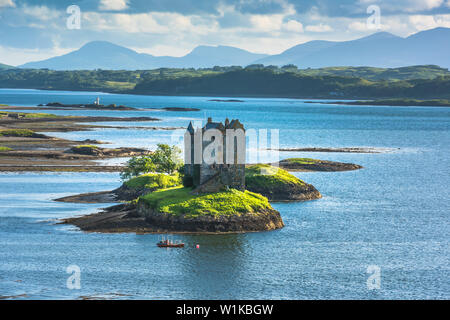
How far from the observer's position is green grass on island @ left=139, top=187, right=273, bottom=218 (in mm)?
68812

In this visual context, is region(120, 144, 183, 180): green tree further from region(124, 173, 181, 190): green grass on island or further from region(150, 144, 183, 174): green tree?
region(124, 173, 181, 190): green grass on island

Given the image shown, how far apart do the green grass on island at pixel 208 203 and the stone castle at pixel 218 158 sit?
1.10 metres

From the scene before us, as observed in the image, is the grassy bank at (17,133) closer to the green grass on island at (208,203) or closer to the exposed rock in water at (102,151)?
the exposed rock in water at (102,151)

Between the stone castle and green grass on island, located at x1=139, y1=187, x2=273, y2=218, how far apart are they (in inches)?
43.3

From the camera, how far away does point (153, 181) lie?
8556 centimetres

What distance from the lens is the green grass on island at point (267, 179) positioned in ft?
292

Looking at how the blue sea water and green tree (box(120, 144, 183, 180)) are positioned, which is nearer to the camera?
the blue sea water

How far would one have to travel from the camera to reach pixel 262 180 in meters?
89.6

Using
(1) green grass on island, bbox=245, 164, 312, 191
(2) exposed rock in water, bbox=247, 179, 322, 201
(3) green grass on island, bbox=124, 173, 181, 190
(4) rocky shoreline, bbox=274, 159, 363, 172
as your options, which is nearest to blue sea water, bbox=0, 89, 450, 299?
(2) exposed rock in water, bbox=247, 179, 322, 201

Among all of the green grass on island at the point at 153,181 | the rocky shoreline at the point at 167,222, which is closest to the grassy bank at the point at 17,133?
the green grass on island at the point at 153,181

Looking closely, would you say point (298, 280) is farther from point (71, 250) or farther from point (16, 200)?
point (16, 200)
